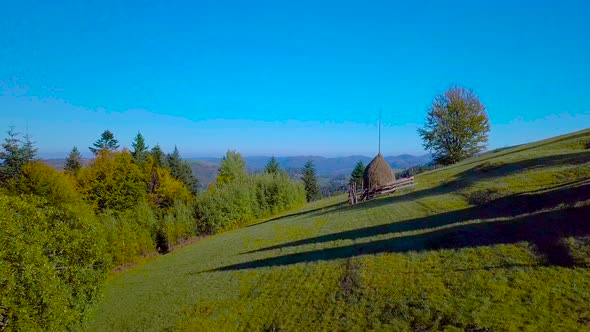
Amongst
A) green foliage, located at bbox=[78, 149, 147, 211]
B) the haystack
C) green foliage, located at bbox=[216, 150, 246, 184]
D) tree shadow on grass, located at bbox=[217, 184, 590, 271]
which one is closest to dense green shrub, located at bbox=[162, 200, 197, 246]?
green foliage, located at bbox=[78, 149, 147, 211]

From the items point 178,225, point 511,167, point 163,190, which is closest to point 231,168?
point 163,190

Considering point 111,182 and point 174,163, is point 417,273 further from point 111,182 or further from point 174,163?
point 174,163

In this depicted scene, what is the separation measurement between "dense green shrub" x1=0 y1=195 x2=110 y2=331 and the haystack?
29.4 meters

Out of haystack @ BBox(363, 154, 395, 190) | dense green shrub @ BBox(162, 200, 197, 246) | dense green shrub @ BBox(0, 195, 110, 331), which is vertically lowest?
dense green shrub @ BBox(162, 200, 197, 246)

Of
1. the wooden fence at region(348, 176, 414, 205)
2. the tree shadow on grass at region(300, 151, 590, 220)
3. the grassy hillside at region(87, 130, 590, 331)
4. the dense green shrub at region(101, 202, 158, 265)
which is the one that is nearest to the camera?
the grassy hillside at region(87, 130, 590, 331)

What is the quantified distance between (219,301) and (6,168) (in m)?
58.3

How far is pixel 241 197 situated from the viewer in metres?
64.2

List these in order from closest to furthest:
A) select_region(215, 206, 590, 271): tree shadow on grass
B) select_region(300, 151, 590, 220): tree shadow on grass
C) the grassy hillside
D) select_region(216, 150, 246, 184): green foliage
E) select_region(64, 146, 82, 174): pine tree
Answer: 1. the grassy hillside
2. select_region(215, 206, 590, 271): tree shadow on grass
3. select_region(300, 151, 590, 220): tree shadow on grass
4. select_region(64, 146, 82, 174): pine tree
5. select_region(216, 150, 246, 184): green foliage

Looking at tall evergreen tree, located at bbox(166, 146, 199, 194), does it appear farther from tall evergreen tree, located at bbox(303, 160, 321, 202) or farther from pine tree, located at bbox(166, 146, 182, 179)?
tall evergreen tree, located at bbox(303, 160, 321, 202)

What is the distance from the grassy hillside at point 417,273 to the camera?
12.0 metres

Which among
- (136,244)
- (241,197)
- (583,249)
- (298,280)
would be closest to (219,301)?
(298,280)

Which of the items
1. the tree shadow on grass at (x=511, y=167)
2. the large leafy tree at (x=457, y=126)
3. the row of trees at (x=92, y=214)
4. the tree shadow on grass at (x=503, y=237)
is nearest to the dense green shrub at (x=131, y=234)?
the row of trees at (x=92, y=214)

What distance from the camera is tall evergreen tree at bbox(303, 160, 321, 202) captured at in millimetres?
102188

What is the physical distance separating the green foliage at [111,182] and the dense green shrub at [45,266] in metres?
37.7
